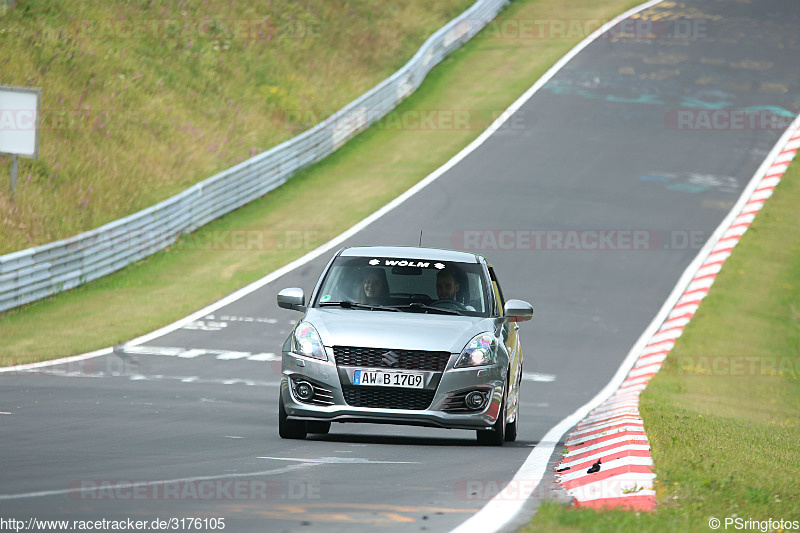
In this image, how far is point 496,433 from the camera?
1056cm

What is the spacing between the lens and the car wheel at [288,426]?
10.3 metres

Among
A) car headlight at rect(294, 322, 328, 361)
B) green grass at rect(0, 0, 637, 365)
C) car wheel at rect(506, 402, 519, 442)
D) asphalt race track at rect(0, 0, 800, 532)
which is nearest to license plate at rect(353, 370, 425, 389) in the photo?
car headlight at rect(294, 322, 328, 361)

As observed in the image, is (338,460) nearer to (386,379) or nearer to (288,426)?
(386,379)

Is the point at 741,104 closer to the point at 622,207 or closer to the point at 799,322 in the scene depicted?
the point at 622,207

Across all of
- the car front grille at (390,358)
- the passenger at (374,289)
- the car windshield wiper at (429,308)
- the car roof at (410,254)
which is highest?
the car roof at (410,254)

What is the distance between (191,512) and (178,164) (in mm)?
24349

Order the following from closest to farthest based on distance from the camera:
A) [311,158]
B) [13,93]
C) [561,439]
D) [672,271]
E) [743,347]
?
[561,439], [743,347], [13,93], [672,271], [311,158]

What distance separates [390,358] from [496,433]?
1.31m

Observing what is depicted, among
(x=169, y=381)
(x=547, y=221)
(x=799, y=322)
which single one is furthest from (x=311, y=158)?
(x=169, y=381)

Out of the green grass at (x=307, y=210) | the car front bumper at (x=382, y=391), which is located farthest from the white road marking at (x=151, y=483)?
the green grass at (x=307, y=210)

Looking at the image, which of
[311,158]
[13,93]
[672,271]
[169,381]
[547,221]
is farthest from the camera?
[311,158]

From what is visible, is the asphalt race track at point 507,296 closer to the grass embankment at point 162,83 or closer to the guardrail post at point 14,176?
the guardrail post at point 14,176

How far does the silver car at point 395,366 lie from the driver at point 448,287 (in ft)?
0.29

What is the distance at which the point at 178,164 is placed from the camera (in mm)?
30109
